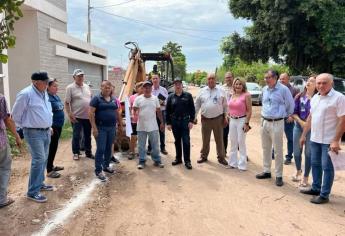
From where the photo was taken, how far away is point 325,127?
215 inches

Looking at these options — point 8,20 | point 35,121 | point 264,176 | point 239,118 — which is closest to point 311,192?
point 264,176

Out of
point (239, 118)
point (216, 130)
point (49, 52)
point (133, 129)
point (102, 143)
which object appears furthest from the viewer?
point (49, 52)

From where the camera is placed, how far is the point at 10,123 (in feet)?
16.9

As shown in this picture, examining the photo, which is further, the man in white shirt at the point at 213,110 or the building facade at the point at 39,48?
the building facade at the point at 39,48

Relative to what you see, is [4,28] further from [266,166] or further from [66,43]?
[66,43]

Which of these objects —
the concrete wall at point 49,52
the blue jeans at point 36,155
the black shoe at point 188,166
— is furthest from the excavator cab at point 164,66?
the blue jeans at point 36,155

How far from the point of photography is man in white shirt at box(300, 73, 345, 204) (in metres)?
5.29

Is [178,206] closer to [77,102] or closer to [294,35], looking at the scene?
[77,102]

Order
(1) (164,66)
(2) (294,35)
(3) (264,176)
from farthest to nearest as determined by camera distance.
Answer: (2) (294,35) < (1) (164,66) < (3) (264,176)

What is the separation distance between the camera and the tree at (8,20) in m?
3.18

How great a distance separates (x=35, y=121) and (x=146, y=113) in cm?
261

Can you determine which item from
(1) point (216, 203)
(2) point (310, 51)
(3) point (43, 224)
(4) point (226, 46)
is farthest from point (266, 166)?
(4) point (226, 46)

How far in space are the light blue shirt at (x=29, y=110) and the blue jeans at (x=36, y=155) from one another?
11 cm

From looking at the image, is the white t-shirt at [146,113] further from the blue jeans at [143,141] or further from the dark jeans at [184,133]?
the dark jeans at [184,133]
